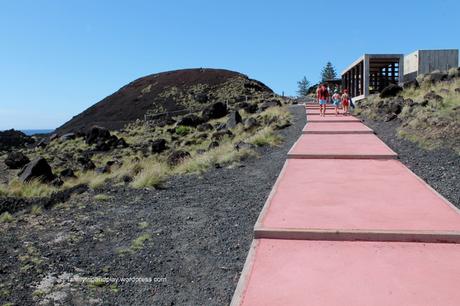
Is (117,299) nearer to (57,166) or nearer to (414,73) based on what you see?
(57,166)

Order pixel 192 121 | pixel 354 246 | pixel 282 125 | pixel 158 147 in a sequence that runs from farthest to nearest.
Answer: pixel 192 121, pixel 158 147, pixel 282 125, pixel 354 246

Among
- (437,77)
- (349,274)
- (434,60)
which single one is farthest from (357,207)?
(434,60)

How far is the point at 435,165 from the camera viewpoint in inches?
367

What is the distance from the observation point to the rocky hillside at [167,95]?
50344mm

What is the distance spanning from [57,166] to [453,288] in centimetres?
2453

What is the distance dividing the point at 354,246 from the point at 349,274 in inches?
28.6

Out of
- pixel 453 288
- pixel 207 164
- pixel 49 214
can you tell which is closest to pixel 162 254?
pixel 453 288

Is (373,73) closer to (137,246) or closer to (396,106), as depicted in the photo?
(396,106)

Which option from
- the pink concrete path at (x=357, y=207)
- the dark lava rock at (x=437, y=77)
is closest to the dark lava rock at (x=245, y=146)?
the pink concrete path at (x=357, y=207)

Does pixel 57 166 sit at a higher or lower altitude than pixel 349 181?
lower

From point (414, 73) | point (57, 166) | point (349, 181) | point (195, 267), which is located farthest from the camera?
point (414, 73)

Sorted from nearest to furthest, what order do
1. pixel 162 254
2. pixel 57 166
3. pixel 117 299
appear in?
pixel 117 299
pixel 162 254
pixel 57 166

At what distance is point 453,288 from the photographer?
12.8 ft

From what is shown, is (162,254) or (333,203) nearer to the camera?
(162,254)
